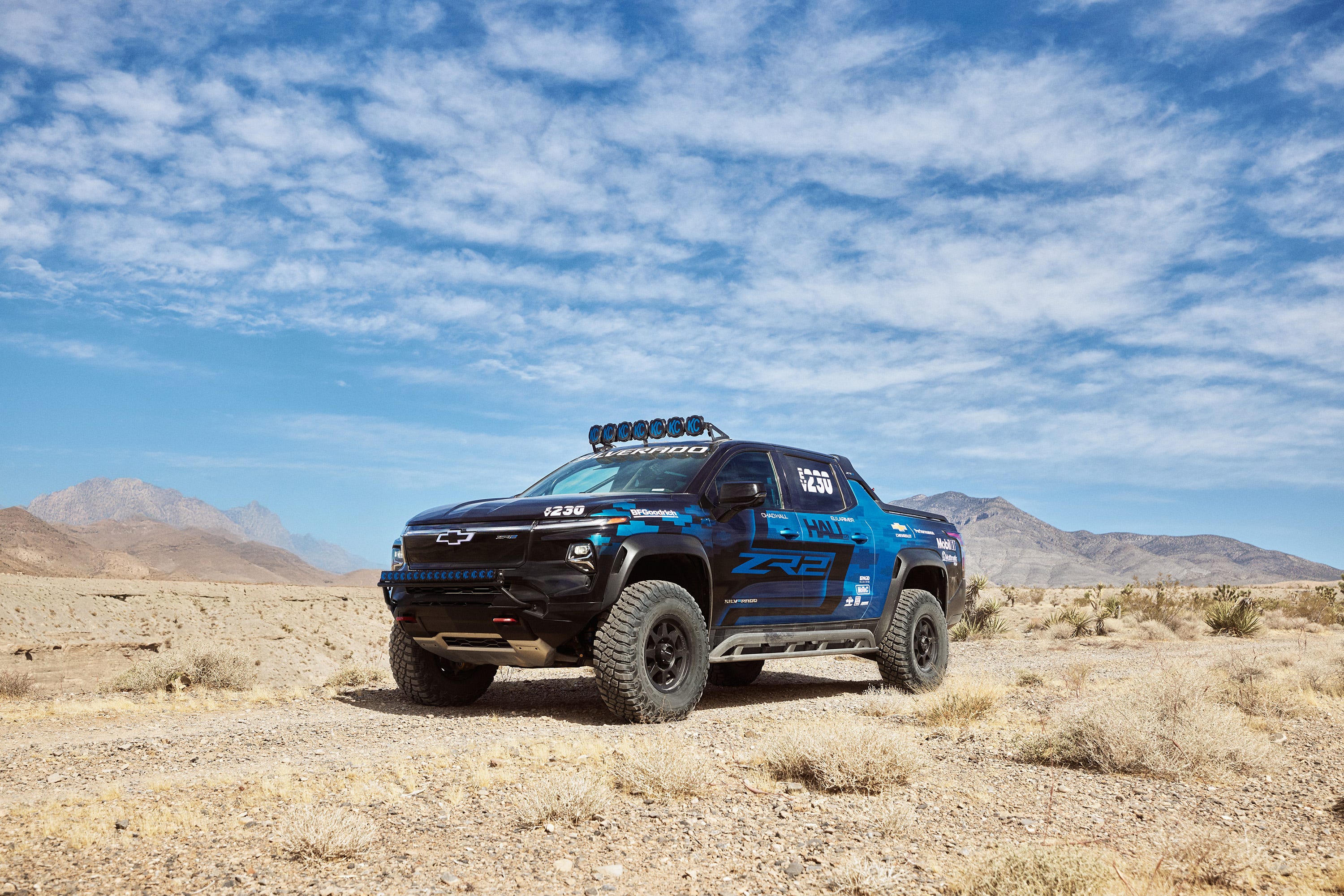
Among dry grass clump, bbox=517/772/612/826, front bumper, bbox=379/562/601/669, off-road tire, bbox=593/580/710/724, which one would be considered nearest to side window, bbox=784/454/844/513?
off-road tire, bbox=593/580/710/724

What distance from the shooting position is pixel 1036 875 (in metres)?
3.66

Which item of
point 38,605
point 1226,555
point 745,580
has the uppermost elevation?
point 1226,555

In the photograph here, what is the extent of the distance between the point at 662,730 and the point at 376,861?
301 cm

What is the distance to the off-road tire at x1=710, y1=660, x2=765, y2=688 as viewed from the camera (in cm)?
1080

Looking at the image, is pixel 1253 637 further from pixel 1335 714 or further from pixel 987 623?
pixel 1335 714

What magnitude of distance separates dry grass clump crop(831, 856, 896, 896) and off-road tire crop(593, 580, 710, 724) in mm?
3224

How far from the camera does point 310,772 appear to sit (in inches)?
219

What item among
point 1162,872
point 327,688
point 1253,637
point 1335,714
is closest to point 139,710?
point 327,688

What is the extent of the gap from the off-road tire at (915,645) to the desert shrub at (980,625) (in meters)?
10.8

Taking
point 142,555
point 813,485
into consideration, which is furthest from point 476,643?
point 142,555

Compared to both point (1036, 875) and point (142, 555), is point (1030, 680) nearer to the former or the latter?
point (1036, 875)

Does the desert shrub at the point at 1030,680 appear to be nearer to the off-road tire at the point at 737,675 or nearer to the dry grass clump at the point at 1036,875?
the off-road tire at the point at 737,675

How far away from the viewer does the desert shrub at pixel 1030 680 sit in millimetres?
10422

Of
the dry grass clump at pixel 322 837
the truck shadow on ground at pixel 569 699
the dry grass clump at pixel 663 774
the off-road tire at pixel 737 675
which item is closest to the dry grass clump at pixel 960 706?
the truck shadow on ground at pixel 569 699
